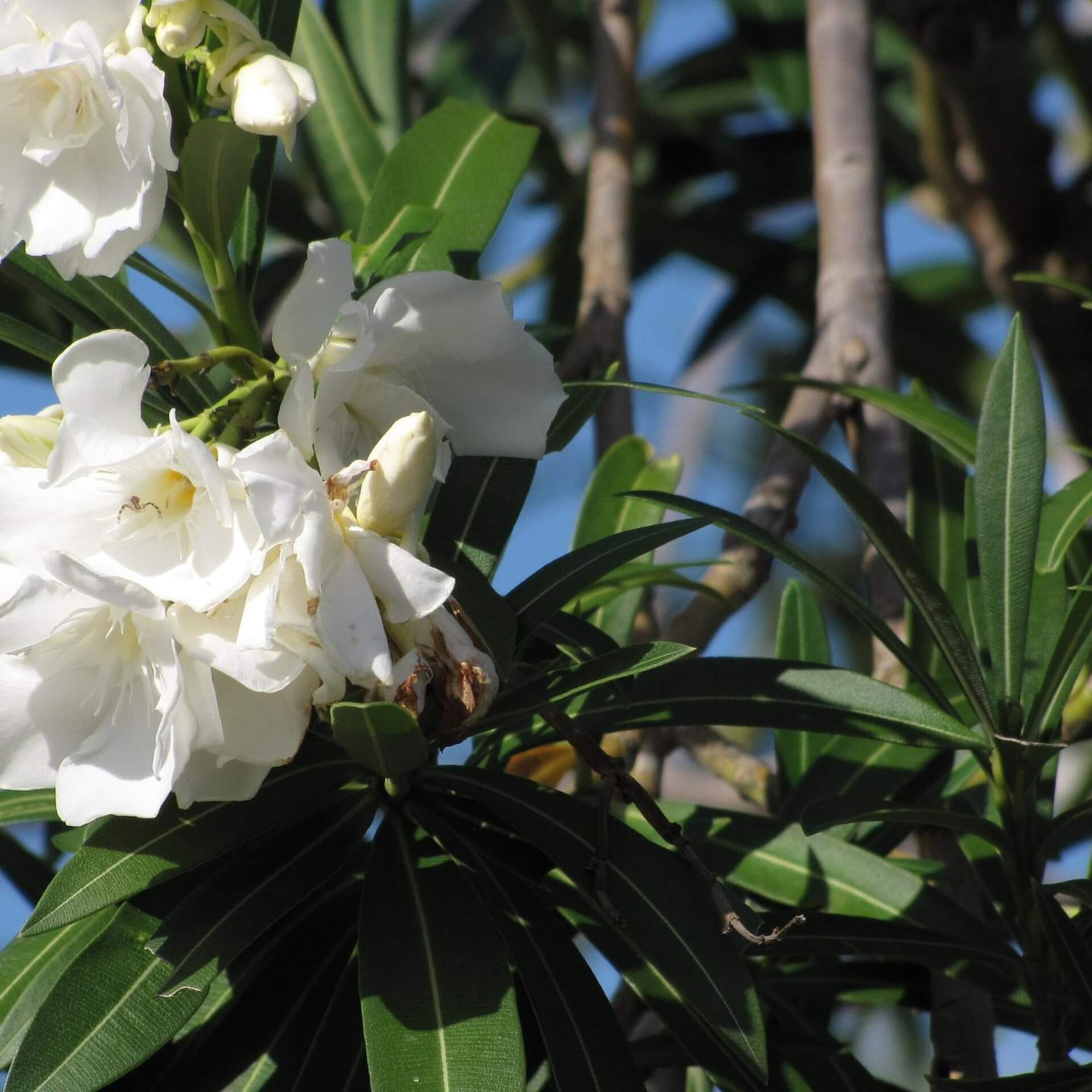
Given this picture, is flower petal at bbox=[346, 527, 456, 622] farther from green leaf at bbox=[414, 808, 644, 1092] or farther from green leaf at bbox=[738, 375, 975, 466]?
green leaf at bbox=[738, 375, 975, 466]

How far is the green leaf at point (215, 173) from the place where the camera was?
36.3 inches

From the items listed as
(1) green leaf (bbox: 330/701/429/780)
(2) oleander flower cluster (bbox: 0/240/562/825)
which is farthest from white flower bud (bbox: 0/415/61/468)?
(1) green leaf (bbox: 330/701/429/780)

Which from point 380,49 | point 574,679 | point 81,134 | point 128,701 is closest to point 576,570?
point 574,679

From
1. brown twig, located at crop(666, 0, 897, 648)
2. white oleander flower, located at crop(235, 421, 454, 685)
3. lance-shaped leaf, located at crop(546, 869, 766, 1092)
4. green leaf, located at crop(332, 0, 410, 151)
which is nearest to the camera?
white oleander flower, located at crop(235, 421, 454, 685)

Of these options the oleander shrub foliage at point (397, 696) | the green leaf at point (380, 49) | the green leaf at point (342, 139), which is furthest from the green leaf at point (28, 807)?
the green leaf at point (380, 49)

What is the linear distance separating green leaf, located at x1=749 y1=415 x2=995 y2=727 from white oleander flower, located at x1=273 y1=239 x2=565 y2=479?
7.7 inches

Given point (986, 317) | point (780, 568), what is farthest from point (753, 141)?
point (780, 568)

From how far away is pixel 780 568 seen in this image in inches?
124

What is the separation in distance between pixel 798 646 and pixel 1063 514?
0.33m

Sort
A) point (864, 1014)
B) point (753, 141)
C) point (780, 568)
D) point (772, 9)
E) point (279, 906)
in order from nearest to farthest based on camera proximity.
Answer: point (279, 906), point (864, 1014), point (772, 9), point (753, 141), point (780, 568)

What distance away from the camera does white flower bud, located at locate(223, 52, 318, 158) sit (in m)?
0.86

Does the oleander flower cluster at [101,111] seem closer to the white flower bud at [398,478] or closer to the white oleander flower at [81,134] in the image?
the white oleander flower at [81,134]

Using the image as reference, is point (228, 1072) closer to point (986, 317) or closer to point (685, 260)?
point (685, 260)

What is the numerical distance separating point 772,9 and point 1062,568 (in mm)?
1508
